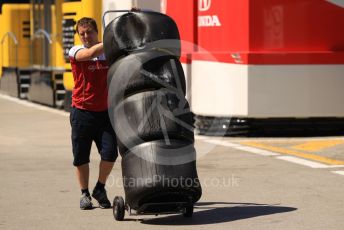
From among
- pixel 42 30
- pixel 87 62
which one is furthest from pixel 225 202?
pixel 42 30

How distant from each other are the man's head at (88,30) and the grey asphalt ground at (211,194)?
1466mm

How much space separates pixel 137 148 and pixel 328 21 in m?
7.40

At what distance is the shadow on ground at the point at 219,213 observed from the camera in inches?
325

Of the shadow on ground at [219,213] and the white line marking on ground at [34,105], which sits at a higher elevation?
the shadow on ground at [219,213]

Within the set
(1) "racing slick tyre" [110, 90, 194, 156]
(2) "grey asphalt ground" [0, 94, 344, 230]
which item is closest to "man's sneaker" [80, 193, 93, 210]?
(2) "grey asphalt ground" [0, 94, 344, 230]

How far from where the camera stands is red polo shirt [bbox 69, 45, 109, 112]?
8.83m

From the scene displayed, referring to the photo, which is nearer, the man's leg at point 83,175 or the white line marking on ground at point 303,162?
the man's leg at point 83,175

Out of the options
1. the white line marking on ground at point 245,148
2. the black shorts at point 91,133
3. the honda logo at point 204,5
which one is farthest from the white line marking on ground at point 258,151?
the black shorts at point 91,133

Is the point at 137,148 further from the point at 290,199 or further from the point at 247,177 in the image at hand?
the point at 247,177

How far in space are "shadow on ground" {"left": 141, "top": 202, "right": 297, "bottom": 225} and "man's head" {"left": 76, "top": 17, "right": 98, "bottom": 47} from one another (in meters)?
1.62

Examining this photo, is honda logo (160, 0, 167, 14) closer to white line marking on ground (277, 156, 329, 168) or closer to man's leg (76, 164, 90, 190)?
white line marking on ground (277, 156, 329, 168)

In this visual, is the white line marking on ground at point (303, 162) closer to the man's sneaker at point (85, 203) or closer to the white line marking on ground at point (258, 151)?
the white line marking on ground at point (258, 151)

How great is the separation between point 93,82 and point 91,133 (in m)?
0.46

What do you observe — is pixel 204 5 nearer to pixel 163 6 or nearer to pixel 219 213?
pixel 163 6
